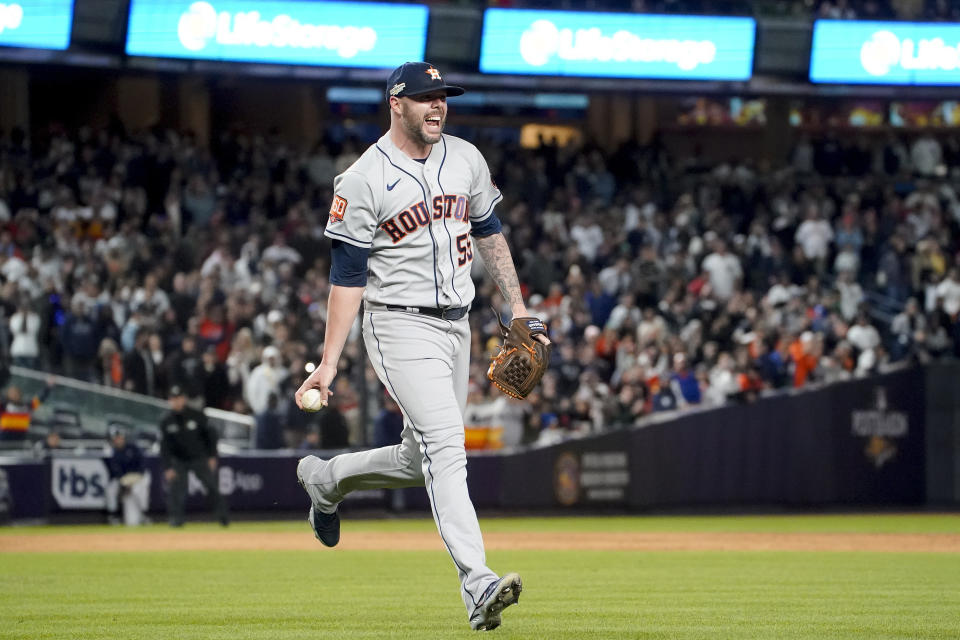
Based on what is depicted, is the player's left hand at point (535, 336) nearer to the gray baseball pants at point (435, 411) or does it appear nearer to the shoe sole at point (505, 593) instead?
the gray baseball pants at point (435, 411)

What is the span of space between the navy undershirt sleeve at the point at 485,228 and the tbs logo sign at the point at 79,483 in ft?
42.0

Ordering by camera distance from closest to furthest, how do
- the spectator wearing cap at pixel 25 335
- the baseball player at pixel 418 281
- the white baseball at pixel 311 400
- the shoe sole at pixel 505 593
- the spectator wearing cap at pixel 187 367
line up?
the shoe sole at pixel 505 593
the white baseball at pixel 311 400
the baseball player at pixel 418 281
the spectator wearing cap at pixel 187 367
the spectator wearing cap at pixel 25 335

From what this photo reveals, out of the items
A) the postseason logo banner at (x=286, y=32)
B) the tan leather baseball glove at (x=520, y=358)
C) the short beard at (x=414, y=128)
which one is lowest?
the tan leather baseball glove at (x=520, y=358)

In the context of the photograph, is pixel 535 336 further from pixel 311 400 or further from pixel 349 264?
pixel 311 400

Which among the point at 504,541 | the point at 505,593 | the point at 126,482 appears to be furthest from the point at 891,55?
the point at 505,593

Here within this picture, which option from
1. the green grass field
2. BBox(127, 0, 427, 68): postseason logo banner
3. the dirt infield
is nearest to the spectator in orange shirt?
the dirt infield

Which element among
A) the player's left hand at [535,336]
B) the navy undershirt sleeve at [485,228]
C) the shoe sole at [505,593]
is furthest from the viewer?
the navy undershirt sleeve at [485,228]

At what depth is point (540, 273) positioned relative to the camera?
2380 cm

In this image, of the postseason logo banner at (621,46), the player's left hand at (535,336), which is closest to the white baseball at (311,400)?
the player's left hand at (535,336)

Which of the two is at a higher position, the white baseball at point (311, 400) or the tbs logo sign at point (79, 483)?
the white baseball at point (311, 400)

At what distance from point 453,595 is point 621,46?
1822 cm

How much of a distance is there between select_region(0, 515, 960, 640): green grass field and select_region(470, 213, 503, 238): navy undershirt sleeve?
5.49 ft

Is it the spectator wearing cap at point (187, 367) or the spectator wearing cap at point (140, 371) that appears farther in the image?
the spectator wearing cap at point (140, 371)

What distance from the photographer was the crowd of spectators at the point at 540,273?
19688 millimetres
